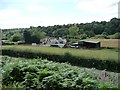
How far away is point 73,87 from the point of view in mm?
5496

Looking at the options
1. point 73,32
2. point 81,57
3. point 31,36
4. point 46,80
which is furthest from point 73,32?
point 46,80

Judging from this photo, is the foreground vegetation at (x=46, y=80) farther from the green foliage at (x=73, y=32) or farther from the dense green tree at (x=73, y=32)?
the dense green tree at (x=73, y=32)

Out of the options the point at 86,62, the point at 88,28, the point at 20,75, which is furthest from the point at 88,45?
the point at 20,75

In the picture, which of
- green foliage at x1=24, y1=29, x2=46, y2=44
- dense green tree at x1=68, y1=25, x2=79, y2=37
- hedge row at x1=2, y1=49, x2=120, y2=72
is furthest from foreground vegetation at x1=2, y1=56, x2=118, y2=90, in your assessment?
dense green tree at x1=68, y1=25, x2=79, y2=37

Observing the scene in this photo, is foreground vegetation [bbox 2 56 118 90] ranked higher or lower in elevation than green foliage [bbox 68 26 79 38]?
higher

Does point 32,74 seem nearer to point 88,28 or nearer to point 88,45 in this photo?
point 88,45

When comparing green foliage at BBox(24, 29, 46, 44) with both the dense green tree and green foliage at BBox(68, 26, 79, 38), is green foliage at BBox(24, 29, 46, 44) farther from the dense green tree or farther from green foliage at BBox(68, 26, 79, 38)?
the dense green tree

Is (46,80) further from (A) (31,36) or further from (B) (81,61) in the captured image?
(A) (31,36)

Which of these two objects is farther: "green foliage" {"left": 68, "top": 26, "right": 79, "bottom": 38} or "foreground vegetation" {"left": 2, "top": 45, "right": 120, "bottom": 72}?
"green foliage" {"left": 68, "top": 26, "right": 79, "bottom": 38}

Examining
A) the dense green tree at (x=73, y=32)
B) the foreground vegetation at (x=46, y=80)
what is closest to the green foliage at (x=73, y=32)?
the dense green tree at (x=73, y=32)

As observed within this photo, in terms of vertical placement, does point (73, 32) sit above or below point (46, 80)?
below

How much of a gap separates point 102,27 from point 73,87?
37742mm

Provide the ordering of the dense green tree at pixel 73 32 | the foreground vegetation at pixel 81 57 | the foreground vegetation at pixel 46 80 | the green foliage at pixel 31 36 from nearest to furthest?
the foreground vegetation at pixel 46 80 → the foreground vegetation at pixel 81 57 → the green foliage at pixel 31 36 → the dense green tree at pixel 73 32

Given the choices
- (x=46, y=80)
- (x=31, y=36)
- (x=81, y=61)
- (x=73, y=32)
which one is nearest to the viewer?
(x=46, y=80)
